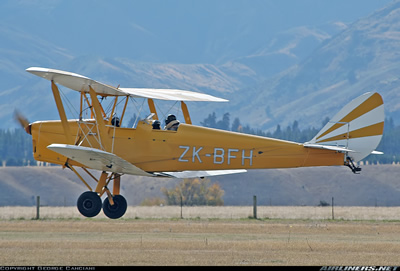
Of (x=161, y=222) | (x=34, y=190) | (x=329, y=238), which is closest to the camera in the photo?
(x=329, y=238)

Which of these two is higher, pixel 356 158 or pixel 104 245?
pixel 356 158

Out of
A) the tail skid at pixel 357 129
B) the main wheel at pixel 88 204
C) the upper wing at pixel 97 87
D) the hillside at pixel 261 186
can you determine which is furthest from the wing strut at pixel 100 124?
the hillside at pixel 261 186

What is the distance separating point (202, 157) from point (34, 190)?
112 metres

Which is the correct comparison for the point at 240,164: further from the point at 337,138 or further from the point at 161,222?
the point at 161,222

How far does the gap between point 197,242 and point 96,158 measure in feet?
22.3

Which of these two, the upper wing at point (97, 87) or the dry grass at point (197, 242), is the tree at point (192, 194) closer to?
the dry grass at point (197, 242)

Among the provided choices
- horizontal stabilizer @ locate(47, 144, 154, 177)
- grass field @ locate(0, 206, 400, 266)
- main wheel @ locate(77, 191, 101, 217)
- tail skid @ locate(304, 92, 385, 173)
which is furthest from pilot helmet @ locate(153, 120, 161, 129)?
tail skid @ locate(304, 92, 385, 173)

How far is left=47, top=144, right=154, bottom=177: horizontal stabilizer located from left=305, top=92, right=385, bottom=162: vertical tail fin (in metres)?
5.77

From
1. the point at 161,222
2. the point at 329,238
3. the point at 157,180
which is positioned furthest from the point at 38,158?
the point at 157,180

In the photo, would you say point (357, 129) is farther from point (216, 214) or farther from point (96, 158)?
point (216, 214)

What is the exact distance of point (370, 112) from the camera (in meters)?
24.6

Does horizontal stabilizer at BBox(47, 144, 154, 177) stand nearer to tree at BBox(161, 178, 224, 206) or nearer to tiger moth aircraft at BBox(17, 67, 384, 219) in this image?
tiger moth aircraft at BBox(17, 67, 384, 219)

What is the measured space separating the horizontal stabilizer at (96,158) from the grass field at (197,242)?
8.47ft

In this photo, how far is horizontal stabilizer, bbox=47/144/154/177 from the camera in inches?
928
